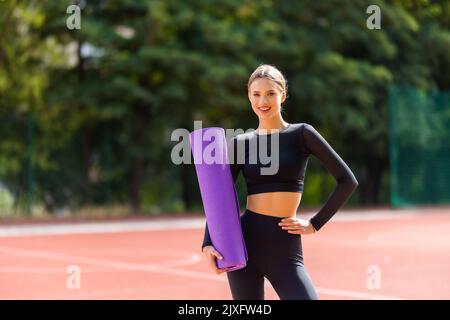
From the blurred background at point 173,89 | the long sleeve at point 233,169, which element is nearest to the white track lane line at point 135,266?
the long sleeve at point 233,169

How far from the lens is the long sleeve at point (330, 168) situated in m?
4.11

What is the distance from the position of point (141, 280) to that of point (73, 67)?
42.6 ft

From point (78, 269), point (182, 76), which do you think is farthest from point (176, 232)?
point (78, 269)

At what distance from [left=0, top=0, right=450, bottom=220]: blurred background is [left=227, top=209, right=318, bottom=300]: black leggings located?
632 inches

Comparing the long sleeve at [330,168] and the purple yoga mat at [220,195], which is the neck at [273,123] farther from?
the purple yoga mat at [220,195]

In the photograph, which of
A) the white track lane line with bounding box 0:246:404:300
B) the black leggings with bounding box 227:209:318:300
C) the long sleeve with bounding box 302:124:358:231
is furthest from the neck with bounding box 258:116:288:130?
the white track lane line with bounding box 0:246:404:300

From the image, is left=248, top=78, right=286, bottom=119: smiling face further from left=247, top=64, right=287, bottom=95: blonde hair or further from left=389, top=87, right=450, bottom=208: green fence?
left=389, top=87, right=450, bottom=208: green fence

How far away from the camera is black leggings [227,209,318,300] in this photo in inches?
161

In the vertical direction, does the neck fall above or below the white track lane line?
above

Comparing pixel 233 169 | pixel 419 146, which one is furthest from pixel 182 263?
pixel 419 146
